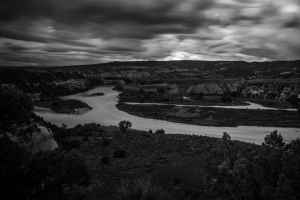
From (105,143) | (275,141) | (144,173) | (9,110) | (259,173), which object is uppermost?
(9,110)

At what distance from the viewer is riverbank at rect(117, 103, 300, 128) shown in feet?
141

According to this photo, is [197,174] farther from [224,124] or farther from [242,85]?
[242,85]

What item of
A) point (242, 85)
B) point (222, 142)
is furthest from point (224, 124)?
point (242, 85)

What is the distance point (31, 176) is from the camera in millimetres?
6367

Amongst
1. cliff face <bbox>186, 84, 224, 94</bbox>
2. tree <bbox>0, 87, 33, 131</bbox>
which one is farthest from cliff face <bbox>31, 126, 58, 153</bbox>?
cliff face <bbox>186, 84, 224, 94</bbox>

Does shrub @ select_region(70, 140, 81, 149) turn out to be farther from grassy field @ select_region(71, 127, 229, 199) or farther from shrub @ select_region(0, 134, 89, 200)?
shrub @ select_region(0, 134, 89, 200)

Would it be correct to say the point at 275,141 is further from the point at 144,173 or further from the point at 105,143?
the point at 105,143

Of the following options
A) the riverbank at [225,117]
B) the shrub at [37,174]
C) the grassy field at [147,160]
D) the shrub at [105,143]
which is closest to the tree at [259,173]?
the shrub at [37,174]

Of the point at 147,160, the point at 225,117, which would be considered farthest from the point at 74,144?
the point at 225,117

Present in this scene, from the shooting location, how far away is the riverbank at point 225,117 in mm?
43041

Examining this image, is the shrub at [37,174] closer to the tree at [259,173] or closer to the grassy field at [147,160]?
the tree at [259,173]

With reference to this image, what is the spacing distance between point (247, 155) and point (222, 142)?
0.99 metres

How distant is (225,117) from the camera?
4812 cm

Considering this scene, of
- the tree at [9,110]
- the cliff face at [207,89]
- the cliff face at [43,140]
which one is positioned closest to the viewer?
the tree at [9,110]
